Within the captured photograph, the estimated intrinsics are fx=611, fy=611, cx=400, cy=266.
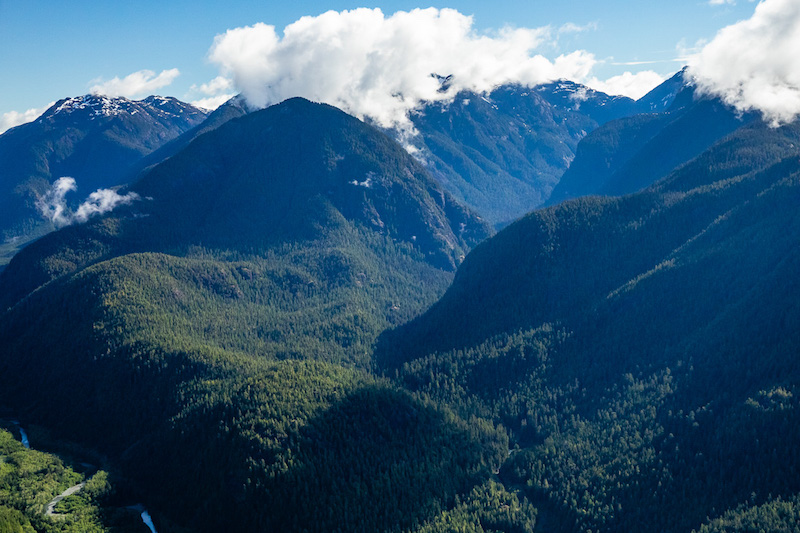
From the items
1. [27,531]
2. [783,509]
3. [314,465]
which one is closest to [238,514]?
[314,465]

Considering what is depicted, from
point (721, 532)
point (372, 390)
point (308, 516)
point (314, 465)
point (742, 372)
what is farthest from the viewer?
point (372, 390)

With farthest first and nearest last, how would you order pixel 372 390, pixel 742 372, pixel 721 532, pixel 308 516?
1. pixel 372 390
2. pixel 742 372
3. pixel 308 516
4. pixel 721 532

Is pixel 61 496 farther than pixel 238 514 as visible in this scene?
Yes

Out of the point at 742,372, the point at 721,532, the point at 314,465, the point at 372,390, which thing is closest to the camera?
the point at 721,532

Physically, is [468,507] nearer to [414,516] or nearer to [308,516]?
[414,516]

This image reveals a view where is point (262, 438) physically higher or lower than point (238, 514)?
higher

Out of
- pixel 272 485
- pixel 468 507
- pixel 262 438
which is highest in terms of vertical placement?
pixel 262 438

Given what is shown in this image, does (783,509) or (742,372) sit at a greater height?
(742,372)

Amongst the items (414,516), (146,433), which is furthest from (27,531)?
(414,516)

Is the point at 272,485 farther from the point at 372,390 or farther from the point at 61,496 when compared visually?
the point at 61,496
